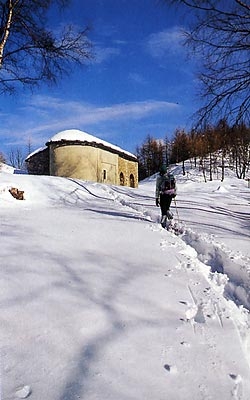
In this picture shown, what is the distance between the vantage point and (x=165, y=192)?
367 inches

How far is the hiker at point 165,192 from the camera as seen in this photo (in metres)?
9.32

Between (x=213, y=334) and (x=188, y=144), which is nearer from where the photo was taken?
(x=213, y=334)

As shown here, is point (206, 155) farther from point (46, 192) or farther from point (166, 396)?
point (166, 396)

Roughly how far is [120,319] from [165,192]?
6382 millimetres

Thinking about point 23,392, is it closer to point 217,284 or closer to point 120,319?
point 120,319

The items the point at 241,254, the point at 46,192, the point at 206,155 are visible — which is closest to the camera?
the point at 241,254

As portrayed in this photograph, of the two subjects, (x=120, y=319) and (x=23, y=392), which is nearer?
(x=23, y=392)

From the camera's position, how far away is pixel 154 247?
612cm

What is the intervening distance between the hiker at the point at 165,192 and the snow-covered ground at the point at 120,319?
304 centimetres

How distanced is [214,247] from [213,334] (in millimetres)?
3513

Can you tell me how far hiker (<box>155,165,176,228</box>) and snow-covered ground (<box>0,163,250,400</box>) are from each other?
304cm

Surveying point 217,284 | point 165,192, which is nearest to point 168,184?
point 165,192

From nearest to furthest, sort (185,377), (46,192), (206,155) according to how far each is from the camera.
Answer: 1. (185,377)
2. (46,192)
3. (206,155)

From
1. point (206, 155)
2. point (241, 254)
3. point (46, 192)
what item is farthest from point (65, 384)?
point (206, 155)
